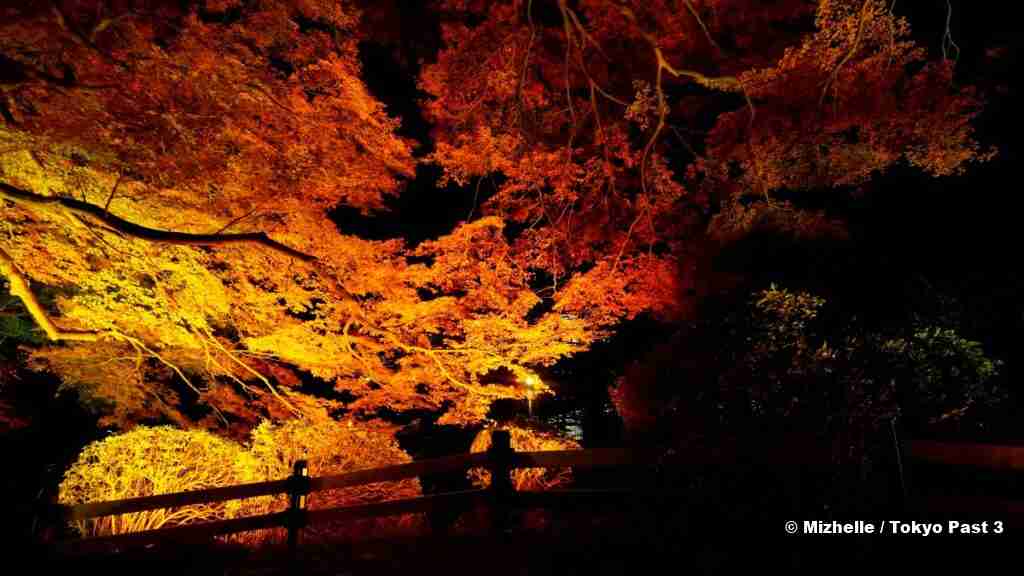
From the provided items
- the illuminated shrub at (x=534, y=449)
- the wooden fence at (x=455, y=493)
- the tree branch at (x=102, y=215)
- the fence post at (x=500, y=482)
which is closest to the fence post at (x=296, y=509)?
the wooden fence at (x=455, y=493)

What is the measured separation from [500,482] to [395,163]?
5.81 meters

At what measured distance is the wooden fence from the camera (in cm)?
418

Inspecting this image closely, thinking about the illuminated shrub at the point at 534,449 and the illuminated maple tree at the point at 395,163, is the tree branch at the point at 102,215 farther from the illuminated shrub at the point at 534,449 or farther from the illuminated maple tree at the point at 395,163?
the illuminated shrub at the point at 534,449

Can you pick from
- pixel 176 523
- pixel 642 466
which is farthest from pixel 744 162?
pixel 176 523

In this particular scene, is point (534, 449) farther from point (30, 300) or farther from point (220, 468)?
point (30, 300)

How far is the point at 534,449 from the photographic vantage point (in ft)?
26.3

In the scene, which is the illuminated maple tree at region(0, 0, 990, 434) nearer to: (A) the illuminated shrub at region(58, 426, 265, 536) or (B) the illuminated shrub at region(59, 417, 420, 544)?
(B) the illuminated shrub at region(59, 417, 420, 544)

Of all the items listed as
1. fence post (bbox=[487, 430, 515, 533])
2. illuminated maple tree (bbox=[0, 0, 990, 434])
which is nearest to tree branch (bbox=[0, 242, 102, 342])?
illuminated maple tree (bbox=[0, 0, 990, 434])

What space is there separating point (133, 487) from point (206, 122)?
477 centimetres

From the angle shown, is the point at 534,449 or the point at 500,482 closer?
the point at 500,482

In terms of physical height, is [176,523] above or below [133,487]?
below

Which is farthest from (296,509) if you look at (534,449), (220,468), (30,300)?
(30,300)

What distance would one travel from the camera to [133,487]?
6.71m

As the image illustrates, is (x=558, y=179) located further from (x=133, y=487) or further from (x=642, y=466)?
(x=133, y=487)
